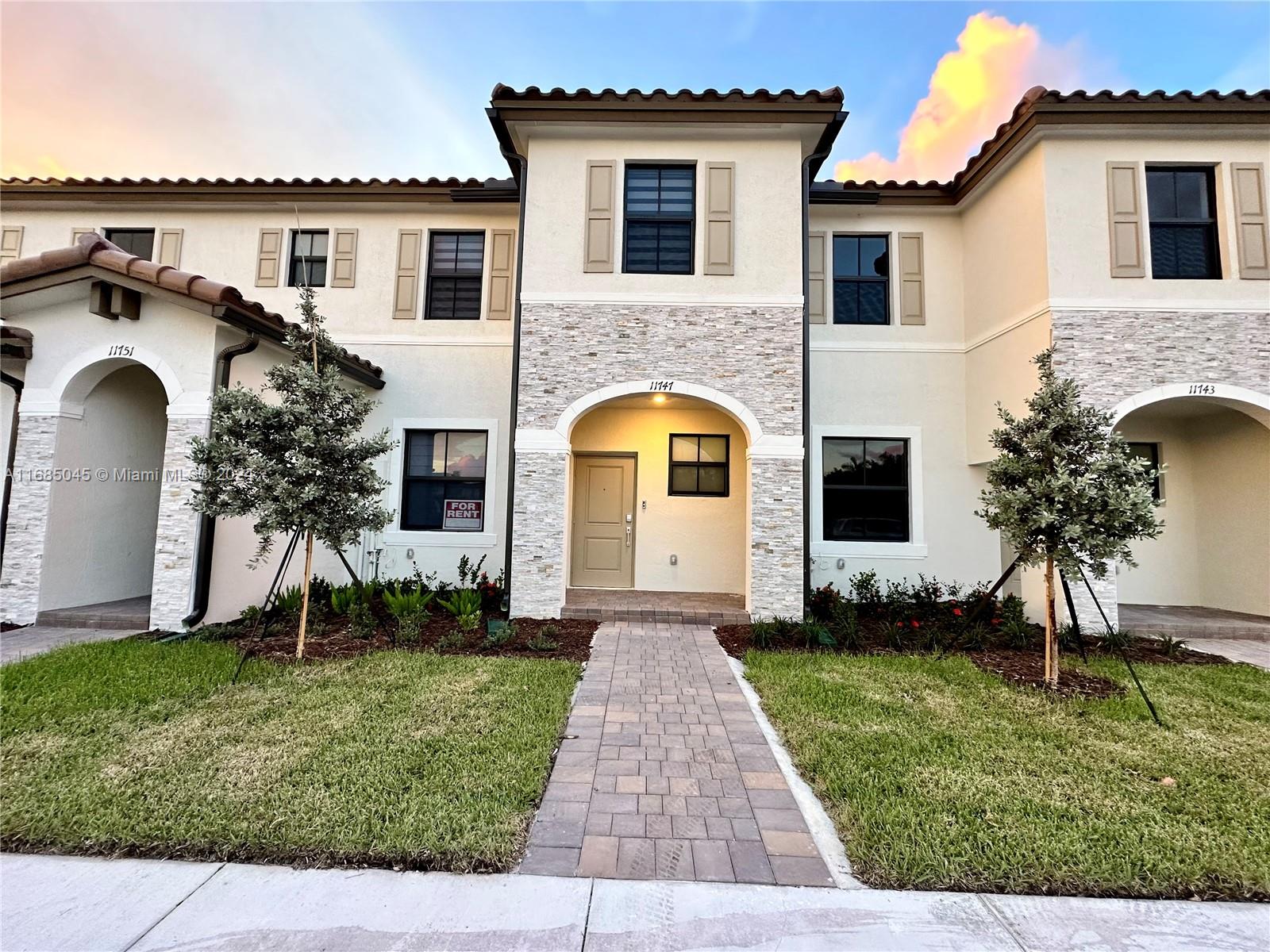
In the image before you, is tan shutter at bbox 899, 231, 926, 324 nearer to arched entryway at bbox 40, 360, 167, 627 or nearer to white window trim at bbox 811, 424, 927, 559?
white window trim at bbox 811, 424, 927, 559

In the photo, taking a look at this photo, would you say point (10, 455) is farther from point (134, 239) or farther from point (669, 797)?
point (669, 797)

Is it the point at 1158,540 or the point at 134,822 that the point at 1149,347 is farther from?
the point at 134,822

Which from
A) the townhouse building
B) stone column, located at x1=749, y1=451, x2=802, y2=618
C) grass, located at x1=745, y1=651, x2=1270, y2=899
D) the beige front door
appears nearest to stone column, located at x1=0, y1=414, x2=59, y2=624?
the townhouse building

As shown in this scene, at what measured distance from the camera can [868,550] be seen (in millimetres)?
9156

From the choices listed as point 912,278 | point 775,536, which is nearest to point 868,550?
point 775,536

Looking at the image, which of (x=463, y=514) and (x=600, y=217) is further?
(x=463, y=514)

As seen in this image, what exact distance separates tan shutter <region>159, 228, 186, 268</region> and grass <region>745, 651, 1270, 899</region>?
37.7 ft

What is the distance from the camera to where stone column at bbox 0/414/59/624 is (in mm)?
6633

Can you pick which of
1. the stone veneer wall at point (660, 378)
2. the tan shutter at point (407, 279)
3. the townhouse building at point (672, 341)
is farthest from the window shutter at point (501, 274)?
the stone veneer wall at point (660, 378)

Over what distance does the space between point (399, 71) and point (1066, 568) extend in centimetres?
1290

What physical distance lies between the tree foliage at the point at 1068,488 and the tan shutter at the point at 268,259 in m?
11.1

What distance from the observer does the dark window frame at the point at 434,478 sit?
30.5 feet

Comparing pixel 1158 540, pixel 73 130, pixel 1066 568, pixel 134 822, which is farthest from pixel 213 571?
pixel 1158 540

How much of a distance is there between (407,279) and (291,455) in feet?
17.3
